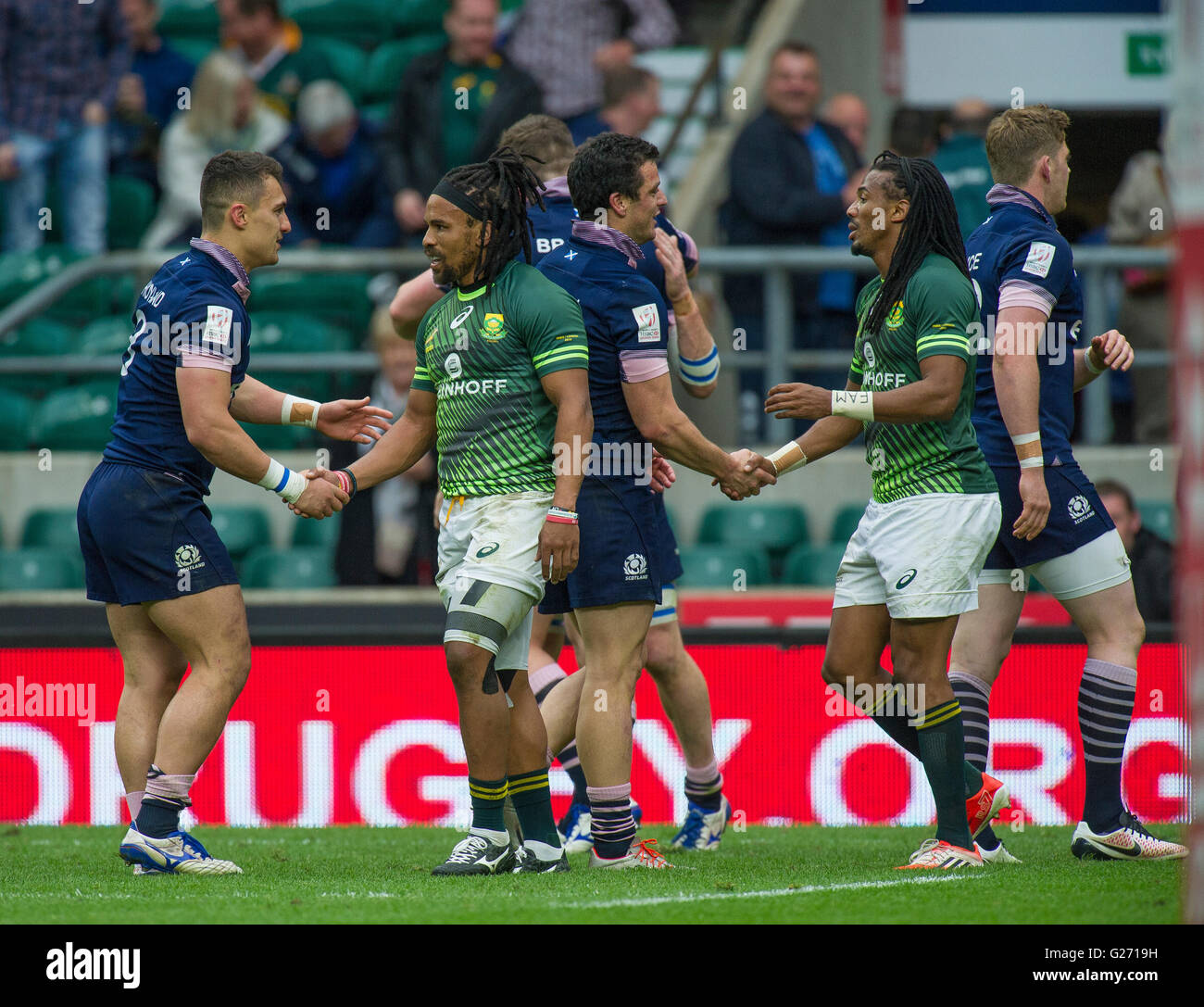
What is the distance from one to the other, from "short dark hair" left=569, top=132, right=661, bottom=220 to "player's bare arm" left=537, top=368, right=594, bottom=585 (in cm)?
67

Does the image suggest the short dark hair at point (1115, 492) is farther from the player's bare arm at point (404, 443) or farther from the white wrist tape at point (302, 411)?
the white wrist tape at point (302, 411)

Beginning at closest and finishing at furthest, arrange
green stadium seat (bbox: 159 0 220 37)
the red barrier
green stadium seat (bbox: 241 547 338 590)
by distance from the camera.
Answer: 1. the red barrier
2. green stadium seat (bbox: 241 547 338 590)
3. green stadium seat (bbox: 159 0 220 37)

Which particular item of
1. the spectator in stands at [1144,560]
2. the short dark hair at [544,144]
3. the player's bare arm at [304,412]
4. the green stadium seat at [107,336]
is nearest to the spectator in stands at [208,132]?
the green stadium seat at [107,336]

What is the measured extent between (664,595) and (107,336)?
5472 mm

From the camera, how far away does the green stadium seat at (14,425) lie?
9.97 metres

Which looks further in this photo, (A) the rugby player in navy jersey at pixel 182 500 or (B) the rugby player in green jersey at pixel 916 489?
(A) the rugby player in navy jersey at pixel 182 500

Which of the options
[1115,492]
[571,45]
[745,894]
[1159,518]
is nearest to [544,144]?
[745,894]

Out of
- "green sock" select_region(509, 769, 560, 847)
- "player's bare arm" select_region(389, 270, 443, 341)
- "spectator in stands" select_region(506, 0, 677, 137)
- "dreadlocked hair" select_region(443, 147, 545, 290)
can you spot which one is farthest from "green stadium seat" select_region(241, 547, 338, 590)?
"dreadlocked hair" select_region(443, 147, 545, 290)

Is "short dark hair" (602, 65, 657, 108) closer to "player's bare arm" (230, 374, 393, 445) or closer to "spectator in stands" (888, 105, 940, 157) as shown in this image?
"spectator in stands" (888, 105, 940, 157)

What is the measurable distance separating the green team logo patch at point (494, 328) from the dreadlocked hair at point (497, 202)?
131 millimetres

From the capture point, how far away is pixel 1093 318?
942 centimetres

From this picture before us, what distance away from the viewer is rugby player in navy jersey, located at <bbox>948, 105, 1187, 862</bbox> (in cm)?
548

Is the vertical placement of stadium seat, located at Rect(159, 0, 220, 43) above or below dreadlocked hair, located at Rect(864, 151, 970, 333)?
above
